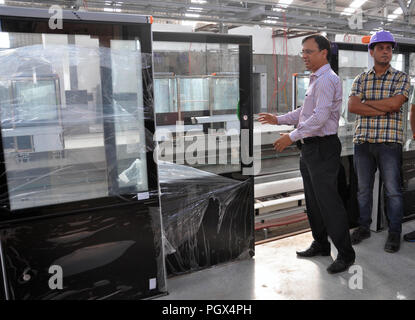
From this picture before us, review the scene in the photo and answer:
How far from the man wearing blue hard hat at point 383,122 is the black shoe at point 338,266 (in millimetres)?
532

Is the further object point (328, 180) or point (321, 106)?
point (328, 180)

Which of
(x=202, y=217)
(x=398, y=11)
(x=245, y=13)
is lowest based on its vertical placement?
(x=202, y=217)

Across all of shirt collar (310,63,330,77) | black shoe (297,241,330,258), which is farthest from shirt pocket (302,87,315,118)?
black shoe (297,241,330,258)

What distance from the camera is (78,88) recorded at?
77.0 inches

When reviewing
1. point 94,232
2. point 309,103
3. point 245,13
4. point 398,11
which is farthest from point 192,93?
point 398,11

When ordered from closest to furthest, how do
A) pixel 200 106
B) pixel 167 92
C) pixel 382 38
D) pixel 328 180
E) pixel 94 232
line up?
pixel 94 232
pixel 328 180
pixel 382 38
pixel 200 106
pixel 167 92

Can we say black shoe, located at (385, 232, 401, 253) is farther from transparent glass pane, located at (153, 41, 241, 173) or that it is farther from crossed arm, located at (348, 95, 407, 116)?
transparent glass pane, located at (153, 41, 241, 173)

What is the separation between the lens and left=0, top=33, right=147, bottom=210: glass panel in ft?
5.92

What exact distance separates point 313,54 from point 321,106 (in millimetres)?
359

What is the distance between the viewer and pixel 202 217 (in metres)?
2.51

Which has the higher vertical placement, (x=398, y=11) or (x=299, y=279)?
(x=398, y=11)

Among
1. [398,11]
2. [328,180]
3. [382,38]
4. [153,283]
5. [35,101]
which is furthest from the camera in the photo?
[398,11]

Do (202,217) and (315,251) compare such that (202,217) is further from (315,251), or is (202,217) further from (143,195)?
(315,251)

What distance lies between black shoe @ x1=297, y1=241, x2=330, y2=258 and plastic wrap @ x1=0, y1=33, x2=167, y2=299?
3.71ft
